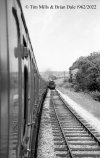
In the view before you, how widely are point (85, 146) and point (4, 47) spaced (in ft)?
26.7

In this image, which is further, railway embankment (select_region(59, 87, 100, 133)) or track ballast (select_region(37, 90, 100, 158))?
railway embankment (select_region(59, 87, 100, 133))

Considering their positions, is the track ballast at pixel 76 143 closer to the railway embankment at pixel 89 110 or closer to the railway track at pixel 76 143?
the railway track at pixel 76 143

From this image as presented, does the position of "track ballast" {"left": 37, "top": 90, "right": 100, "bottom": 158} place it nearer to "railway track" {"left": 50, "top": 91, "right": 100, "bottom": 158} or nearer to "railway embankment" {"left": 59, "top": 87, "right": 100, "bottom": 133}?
"railway track" {"left": 50, "top": 91, "right": 100, "bottom": 158}

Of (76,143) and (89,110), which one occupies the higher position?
(76,143)

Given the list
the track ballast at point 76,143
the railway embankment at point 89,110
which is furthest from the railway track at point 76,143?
the railway embankment at point 89,110

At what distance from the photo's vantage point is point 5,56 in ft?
7.27

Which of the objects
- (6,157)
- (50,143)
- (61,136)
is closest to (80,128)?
(61,136)

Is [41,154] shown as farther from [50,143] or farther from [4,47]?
[4,47]

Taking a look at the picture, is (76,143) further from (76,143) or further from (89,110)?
(89,110)

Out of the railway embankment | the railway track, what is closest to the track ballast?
the railway track

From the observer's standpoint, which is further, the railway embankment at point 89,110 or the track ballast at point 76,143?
the railway embankment at point 89,110

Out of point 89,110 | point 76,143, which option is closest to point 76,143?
point 76,143

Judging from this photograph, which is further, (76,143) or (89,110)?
(89,110)

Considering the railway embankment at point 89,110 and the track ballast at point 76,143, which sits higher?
the track ballast at point 76,143
